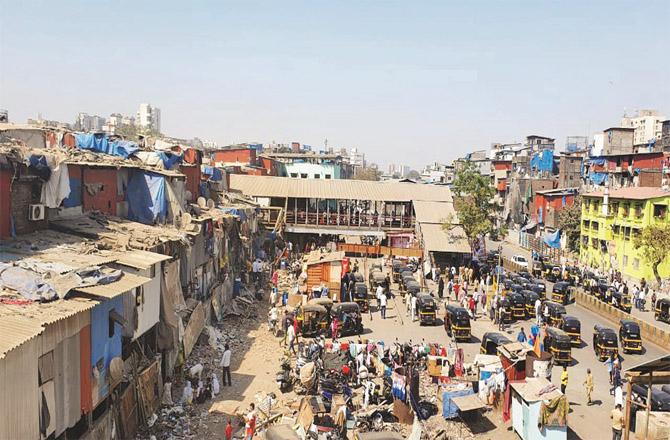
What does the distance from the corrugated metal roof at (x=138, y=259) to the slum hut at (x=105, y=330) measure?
63 cm

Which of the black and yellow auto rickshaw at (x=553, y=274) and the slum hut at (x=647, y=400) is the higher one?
the slum hut at (x=647, y=400)

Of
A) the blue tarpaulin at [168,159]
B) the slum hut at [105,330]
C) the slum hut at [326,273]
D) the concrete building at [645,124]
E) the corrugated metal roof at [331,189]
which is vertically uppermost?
the concrete building at [645,124]

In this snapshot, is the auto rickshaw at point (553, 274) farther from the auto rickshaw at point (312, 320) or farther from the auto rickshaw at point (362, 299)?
the auto rickshaw at point (312, 320)

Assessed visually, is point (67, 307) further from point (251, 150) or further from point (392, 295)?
point (251, 150)

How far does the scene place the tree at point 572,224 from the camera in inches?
2279

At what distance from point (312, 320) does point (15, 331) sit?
1782 cm

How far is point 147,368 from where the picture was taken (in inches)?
667

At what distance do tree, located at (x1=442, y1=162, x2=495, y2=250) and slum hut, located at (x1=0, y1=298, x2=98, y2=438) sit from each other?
36073 millimetres

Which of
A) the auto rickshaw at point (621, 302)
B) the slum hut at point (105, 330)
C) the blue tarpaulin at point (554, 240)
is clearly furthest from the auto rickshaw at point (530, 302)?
the blue tarpaulin at point (554, 240)

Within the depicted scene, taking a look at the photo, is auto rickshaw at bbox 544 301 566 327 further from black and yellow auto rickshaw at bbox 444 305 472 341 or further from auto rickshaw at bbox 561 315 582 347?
black and yellow auto rickshaw at bbox 444 305 472 341

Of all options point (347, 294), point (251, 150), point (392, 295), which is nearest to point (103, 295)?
point (347, 294)

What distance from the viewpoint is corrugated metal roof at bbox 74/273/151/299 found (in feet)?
40.9

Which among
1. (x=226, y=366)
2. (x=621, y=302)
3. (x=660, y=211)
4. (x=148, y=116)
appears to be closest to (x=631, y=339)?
(x=621, y=302)

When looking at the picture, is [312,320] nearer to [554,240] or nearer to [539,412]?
[539,412]
